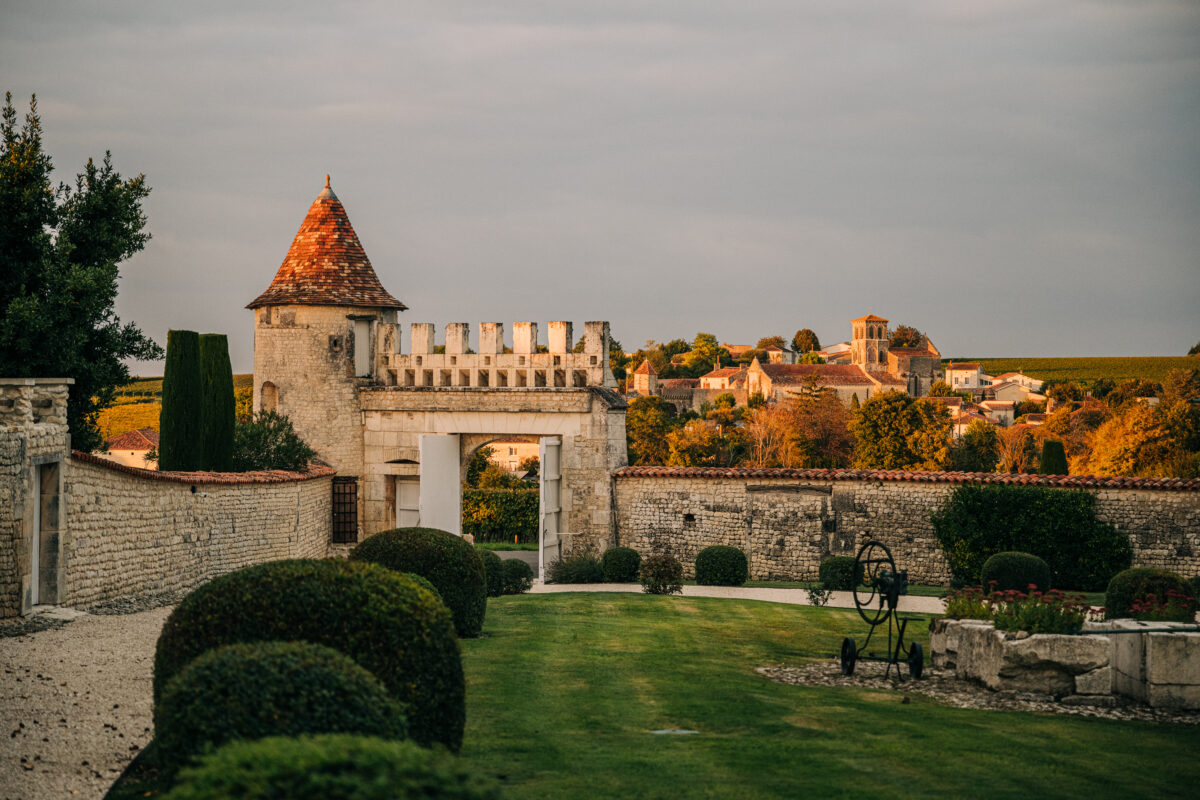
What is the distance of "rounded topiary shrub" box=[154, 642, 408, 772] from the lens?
475 centimetres

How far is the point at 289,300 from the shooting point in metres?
24.3

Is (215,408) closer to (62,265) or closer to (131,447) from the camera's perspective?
(62,265)

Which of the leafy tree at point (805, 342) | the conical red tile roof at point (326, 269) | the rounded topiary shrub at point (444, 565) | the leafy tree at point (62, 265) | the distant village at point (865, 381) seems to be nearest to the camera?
the rounded topiary shrub at point (444, 565)

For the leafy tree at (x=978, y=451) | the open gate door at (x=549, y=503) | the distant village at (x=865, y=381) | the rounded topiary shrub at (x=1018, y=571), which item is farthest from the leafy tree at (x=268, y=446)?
the distant village at (x=865, y=381)

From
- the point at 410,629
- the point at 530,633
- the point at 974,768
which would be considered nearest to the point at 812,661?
the point at 530,633

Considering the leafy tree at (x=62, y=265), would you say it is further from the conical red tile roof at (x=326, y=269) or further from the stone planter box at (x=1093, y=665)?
the stone planter box at (x=1093, y=665)

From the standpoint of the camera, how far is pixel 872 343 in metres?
143

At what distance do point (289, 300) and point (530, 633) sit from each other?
13.9 metres

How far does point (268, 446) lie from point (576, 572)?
7.73 meters

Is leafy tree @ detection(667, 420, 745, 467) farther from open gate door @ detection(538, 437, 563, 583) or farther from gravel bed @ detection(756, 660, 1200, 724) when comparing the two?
gravel bed @ detection(756, 660, 1200, 724)

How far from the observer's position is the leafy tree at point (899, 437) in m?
55.1

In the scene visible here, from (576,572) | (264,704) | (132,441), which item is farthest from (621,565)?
(132,441)

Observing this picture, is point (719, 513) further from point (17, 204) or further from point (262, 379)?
point (17, 204)

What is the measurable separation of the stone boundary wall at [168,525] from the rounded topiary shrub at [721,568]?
8.62 m
